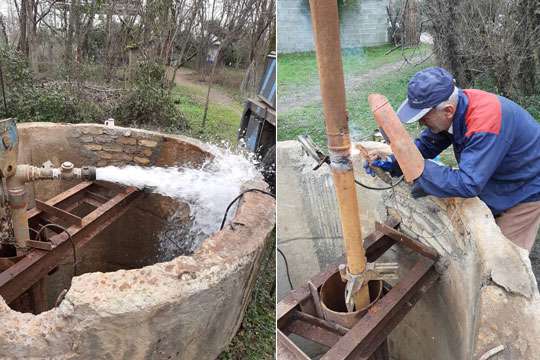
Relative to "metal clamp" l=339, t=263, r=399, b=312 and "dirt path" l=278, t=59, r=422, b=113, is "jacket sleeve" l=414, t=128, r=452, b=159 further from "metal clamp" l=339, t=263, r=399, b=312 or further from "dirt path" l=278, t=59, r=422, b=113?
"dirt path" l=278, t=59, r=422, b=113

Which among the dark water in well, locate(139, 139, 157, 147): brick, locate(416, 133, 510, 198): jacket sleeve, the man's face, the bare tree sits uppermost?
the bare tree

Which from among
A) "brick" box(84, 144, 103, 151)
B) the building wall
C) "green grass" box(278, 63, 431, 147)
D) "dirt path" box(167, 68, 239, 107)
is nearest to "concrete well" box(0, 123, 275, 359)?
"brick" box(84, 144, 103, 151)

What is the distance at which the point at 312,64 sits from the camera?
31.3ft

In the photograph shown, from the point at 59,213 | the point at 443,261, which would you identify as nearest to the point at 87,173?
the point at 59,213

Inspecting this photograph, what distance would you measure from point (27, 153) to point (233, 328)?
2401 millimetres

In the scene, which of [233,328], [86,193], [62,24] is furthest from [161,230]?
[62,24]

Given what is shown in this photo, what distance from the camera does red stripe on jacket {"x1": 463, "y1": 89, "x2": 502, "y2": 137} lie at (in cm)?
225

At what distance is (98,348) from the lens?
193cm

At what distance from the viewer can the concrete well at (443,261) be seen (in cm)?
185

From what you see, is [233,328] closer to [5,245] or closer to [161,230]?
[5,245]

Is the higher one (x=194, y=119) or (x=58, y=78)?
(x=58, y=78)

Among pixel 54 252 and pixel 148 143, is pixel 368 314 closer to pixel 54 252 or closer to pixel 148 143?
pixel 54 252

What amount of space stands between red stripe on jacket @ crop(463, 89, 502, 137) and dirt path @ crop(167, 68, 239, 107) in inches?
384

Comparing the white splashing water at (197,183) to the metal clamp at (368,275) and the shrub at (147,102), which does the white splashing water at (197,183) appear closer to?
the metal clamp at (368,275)
